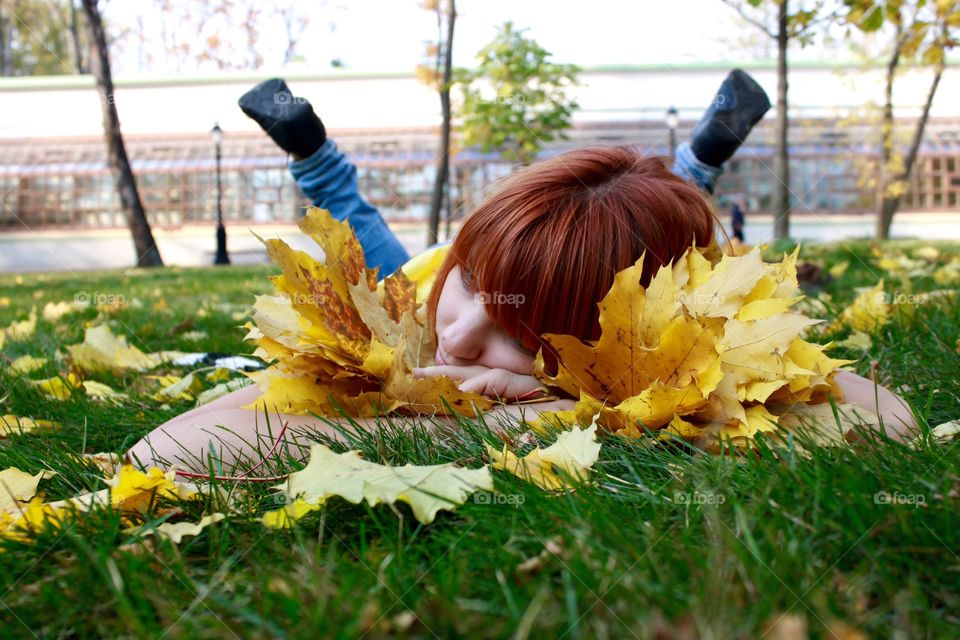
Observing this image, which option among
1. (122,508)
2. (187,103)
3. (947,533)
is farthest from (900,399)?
(187,103)

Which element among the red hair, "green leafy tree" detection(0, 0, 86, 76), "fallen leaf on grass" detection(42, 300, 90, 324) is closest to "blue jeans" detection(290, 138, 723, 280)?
the red hair

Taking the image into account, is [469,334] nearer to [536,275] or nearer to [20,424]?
[536,275]

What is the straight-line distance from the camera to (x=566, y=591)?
0.69 m

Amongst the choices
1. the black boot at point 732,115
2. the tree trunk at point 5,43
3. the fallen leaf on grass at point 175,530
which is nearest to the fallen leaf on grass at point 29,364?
the fallen leaf on grass at point 175,530

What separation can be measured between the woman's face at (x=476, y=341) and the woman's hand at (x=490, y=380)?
2 cm

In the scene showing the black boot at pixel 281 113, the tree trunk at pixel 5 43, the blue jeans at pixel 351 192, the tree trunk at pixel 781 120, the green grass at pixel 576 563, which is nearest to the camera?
the green grass at pixel 576 563

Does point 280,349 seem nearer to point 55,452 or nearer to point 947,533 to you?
point 55,452

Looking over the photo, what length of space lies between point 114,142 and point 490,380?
10283mm

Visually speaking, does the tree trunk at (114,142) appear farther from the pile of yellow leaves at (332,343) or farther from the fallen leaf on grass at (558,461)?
the fallen leaf on grass at (558,461)

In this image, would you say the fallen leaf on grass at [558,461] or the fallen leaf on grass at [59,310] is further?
the fallen leaf on grass at [59,310]

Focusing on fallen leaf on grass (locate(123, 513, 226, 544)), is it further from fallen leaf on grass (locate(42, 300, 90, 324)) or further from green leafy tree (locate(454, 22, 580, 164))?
green leafy tree (locate(454, 22, 580, 164))

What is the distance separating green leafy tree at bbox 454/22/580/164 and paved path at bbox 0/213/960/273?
7451 mm

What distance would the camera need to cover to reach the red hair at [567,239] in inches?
57.3

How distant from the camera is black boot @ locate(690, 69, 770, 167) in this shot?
2695mm
